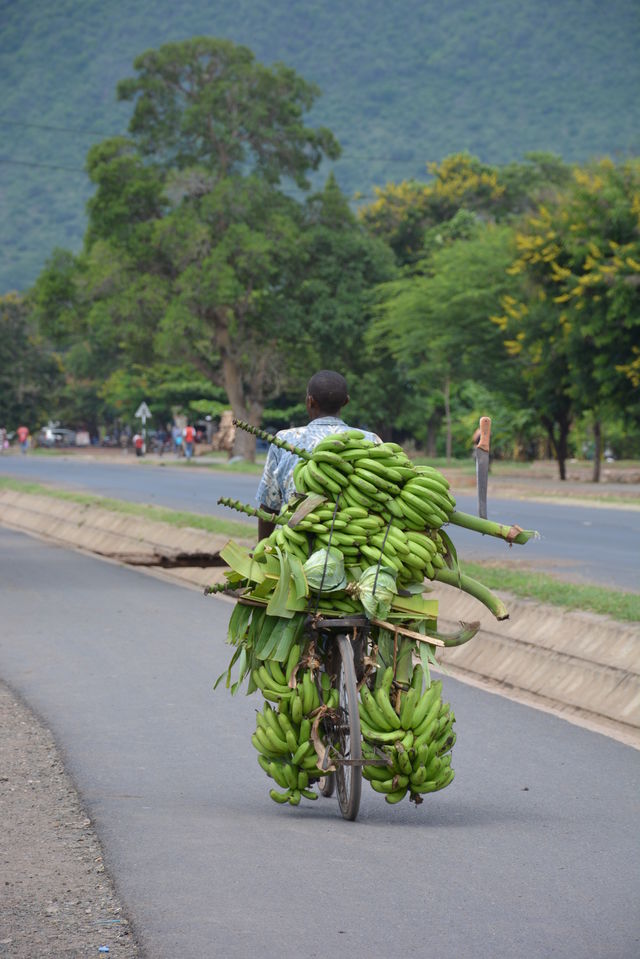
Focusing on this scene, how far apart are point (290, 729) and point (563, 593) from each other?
6.56 m

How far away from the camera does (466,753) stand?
28.4ft

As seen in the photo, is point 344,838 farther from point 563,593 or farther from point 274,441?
point 563,593

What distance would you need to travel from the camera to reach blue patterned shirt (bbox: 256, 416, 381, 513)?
760 cm

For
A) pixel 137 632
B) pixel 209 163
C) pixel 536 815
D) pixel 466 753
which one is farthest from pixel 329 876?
pixel 209 163

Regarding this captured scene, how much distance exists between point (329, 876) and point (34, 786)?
2.26 metres

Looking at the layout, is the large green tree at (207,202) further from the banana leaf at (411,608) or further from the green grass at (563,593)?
the banana leaf at (411,608)

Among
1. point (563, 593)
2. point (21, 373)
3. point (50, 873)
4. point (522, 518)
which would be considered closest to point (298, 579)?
point (50, 873)

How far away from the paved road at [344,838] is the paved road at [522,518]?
23.3 feet

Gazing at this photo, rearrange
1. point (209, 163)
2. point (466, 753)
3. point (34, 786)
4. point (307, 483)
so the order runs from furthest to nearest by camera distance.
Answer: point (209, 163) < point (466, 753) < point (34, 786) < point (307, 483)

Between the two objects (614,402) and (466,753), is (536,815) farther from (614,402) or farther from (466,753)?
(614,402)

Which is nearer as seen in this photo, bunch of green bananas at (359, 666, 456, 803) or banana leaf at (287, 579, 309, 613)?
bunch of green bananas at (359, 666, 456, 803)

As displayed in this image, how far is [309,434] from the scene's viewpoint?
7609 mm

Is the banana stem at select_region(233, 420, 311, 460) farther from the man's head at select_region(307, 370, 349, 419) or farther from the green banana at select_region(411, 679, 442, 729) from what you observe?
the green banana at select_region(411, 679, 442, 729)

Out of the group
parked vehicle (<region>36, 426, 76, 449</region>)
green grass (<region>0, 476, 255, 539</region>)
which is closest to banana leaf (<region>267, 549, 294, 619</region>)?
green grass (<region>0, 476, 255, 539</region>)
